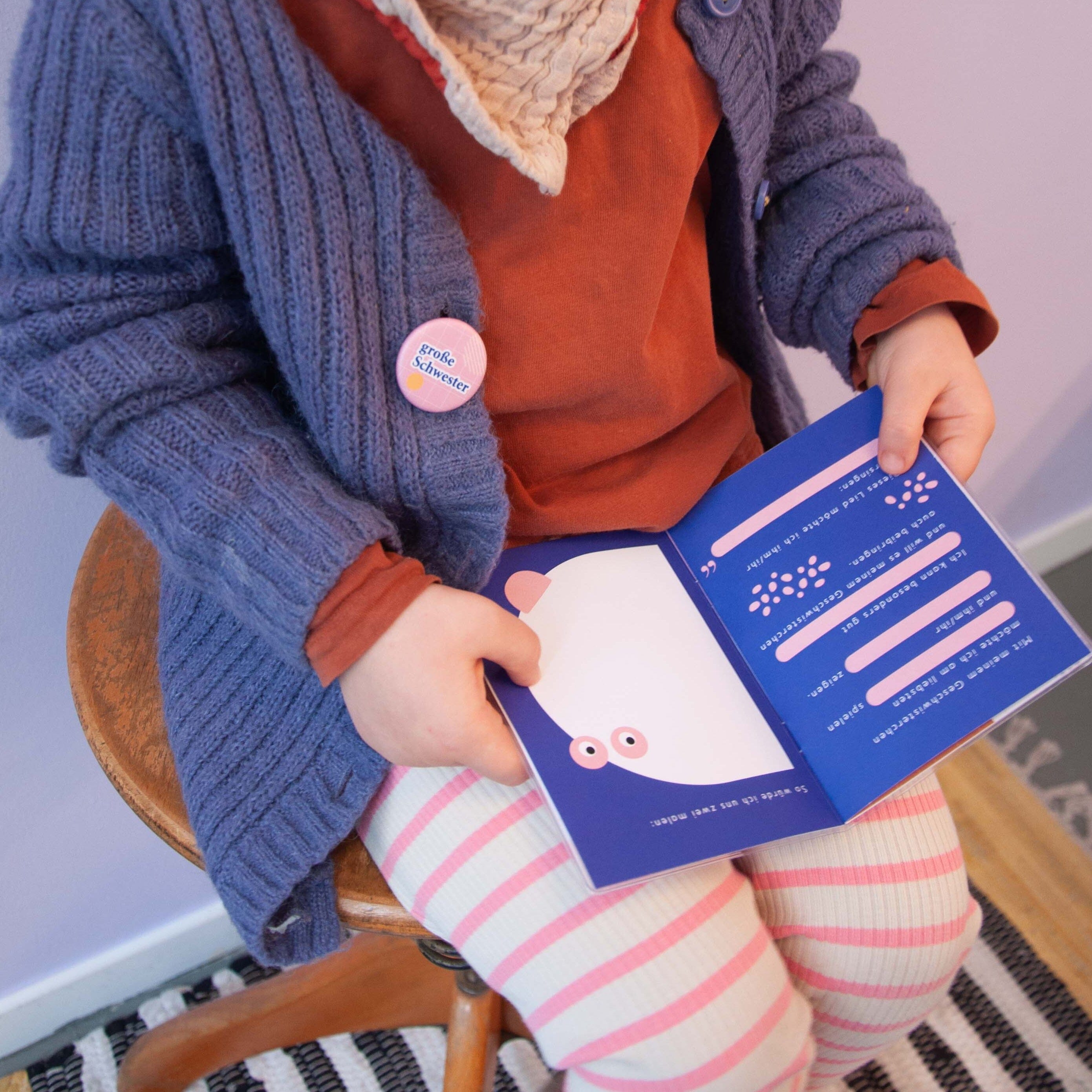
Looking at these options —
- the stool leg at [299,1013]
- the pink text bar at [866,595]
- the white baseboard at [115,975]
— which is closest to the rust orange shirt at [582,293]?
the pink text bar at [866,595]

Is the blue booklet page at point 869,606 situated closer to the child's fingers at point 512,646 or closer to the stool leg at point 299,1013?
the child's fingers at point 512,646

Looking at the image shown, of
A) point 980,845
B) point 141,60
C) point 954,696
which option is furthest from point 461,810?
point 980,845

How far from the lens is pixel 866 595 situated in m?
0.46

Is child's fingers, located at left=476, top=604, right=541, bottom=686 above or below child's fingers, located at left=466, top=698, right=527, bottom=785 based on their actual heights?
above

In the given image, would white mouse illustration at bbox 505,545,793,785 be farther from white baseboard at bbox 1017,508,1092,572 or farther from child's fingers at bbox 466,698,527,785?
white baseboard at bbox 1017,508,1092,572

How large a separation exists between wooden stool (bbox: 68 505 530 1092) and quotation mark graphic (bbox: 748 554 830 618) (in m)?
0.25

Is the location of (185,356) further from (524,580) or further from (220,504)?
(524,580)

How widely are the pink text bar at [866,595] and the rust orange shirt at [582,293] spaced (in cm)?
11

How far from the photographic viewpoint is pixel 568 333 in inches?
18.4

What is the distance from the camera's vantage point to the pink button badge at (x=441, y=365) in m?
0.41

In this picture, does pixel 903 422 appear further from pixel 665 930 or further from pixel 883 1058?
pixel 883 1058

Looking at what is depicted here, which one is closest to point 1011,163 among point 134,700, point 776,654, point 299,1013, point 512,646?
point 776,654

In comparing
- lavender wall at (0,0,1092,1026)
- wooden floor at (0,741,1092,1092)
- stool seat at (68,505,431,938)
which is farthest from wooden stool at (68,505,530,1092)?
wooden floor at (0,741,1092,1092)

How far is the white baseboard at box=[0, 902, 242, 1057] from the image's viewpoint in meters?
0.83
